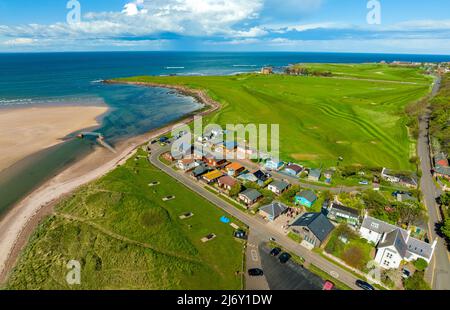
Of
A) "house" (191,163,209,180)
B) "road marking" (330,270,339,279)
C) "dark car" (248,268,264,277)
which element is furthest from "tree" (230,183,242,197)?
"road marking" (330,270,339,279)

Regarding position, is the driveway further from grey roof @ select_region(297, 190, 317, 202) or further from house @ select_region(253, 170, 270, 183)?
house @ select_region(253, 170, 270, 183)

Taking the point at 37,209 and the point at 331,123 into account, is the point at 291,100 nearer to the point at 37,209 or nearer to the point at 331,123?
the point at 331,123

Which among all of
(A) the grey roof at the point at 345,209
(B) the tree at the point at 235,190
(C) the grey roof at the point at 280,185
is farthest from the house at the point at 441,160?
(B) the tree at the point at 235,190

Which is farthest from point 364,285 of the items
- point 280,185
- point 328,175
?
point 328,175
